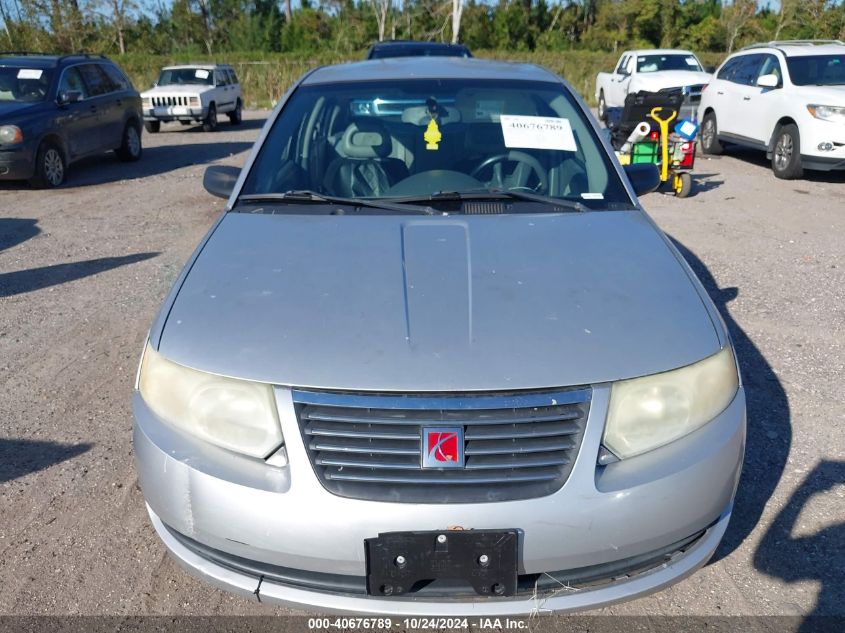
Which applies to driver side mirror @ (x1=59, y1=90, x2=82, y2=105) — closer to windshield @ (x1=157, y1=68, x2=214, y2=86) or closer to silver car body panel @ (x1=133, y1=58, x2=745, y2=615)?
windshield @ (x1=157, y1=68, x2=214, y2=86)

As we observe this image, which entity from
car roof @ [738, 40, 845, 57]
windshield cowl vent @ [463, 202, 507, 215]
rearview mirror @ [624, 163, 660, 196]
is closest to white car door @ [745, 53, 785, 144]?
car roof @ [738, 40, 845, 57]

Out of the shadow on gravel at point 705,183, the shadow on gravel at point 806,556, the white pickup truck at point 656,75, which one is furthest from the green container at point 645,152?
the shadow on gravel at point 806,556

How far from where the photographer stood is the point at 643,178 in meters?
3.60

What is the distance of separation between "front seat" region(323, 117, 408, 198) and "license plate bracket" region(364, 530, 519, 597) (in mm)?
1736

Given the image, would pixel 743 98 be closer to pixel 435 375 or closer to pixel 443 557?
pixel 435 375

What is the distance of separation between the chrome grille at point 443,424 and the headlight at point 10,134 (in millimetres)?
9662

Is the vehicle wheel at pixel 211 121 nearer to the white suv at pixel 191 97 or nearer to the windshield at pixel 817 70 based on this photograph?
the white suv at pixel 191 97

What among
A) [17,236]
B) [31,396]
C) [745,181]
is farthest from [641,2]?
[31,396]

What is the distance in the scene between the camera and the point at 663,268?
264cm

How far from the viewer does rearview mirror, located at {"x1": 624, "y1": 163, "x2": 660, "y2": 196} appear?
11.7 ft

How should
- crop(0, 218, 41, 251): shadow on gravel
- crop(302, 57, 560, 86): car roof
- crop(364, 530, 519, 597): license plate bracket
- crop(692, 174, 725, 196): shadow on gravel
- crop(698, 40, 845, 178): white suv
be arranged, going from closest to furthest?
crop(364, 530, 519, 597): license plate bracket → crop(302, 57, 560, 86): car roof → crop(0, 218, 41, 251): shadow on gravel → crop(698, 40, 845, 178): white suv → crop(692, 174, 725, 196): shadow on gravel

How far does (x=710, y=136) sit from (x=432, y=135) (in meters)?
11.1

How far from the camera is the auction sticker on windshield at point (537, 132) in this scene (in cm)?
348

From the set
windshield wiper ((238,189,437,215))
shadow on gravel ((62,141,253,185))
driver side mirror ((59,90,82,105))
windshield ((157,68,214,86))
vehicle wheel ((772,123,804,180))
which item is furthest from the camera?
windshield ((157,68,214,86))
